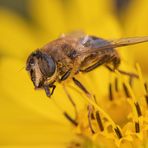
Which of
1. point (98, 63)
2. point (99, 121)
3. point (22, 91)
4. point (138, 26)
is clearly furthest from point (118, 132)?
point (138, 26)

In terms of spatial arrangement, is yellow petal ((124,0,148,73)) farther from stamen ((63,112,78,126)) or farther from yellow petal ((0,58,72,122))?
stamen ((63,112,78,126))

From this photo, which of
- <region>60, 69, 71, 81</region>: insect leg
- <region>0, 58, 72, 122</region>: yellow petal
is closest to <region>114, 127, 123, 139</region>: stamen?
<region>60, 69, 71, 81</region>: insect leg

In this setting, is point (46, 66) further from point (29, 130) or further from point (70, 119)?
point (29, 130)

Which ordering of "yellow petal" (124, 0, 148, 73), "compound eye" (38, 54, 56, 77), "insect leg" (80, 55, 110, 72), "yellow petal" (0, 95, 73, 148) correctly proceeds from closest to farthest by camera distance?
"compound eye" (38, 54, 56, 77) → "insect leg" (80, 55, 110, 72) → "yellow petal" (0, 95, 73, 148) → "yellow petal" (124, 0, 148, 73)

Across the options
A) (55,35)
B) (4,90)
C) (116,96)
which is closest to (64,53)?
(116,96)

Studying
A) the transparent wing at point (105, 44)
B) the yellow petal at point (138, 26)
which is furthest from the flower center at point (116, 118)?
the yellow petal at point (138, 26)

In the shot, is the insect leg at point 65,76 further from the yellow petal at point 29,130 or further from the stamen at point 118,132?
the yellow petal at point 29,130

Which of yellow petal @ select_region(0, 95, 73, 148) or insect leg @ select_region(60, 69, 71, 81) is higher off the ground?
yellow petal @ select_region(0, 95, 73, 148)
